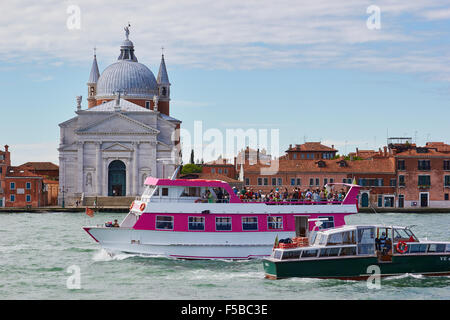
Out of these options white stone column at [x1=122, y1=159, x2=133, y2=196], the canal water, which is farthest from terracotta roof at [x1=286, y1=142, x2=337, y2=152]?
the canal water

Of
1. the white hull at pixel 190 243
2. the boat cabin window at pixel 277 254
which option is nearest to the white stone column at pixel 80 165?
the white hull at pixel 190 243

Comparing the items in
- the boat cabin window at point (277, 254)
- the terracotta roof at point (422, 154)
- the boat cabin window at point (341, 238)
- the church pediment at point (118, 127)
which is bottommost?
the boat cabin window at point (277, 254)

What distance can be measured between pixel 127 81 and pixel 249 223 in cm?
6238

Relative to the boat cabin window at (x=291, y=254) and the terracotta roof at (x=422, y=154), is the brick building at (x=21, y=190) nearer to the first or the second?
the terracotta roof at (x=422, y=154)

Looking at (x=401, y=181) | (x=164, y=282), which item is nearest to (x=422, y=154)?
(x=401, y=181)

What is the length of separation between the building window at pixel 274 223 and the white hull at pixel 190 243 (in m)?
0.34

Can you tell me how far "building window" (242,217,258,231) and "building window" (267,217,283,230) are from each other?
47cm

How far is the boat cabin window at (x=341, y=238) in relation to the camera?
2283 cm

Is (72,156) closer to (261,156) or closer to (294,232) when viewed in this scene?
Result: (261,156)

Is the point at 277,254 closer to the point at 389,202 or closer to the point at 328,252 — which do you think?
the point at 328,252

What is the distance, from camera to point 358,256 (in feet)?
75.0
